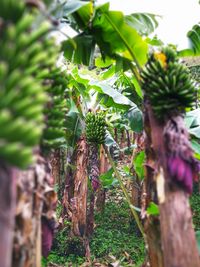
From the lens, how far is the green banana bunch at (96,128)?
11.8 ft

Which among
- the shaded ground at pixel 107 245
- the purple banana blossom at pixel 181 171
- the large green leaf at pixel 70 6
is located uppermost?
the large green leaf at pixel 70 6

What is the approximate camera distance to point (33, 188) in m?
1.34

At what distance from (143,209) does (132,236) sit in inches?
138

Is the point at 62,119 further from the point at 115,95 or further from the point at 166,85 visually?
the point at 115,95

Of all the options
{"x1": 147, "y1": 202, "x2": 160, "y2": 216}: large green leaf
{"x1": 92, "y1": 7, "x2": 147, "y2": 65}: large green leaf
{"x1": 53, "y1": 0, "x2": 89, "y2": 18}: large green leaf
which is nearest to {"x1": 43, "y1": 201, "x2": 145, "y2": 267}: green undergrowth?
{"x1": 147, "y1": 202, "x2": 160, "y2": 216}: large green leaf

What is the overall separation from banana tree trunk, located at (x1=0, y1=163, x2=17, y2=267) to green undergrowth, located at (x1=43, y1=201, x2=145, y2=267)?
11.2 feet

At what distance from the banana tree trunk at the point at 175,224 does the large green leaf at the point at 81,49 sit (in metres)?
0.91

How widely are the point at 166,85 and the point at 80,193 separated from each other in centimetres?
271

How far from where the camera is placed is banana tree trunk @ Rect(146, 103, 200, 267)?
4.93 feet

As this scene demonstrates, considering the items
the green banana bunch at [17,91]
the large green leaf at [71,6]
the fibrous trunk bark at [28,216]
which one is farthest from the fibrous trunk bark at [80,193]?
the green banana bunch at [17,91]

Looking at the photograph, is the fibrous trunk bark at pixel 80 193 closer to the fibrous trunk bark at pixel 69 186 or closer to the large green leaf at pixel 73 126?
the fibrous trunk bark at pixel 69 186

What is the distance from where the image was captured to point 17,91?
0.90 metres

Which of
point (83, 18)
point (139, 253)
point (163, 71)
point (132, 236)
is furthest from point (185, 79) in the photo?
point (132, 236)

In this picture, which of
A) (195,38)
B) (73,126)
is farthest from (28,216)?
(73,126)
